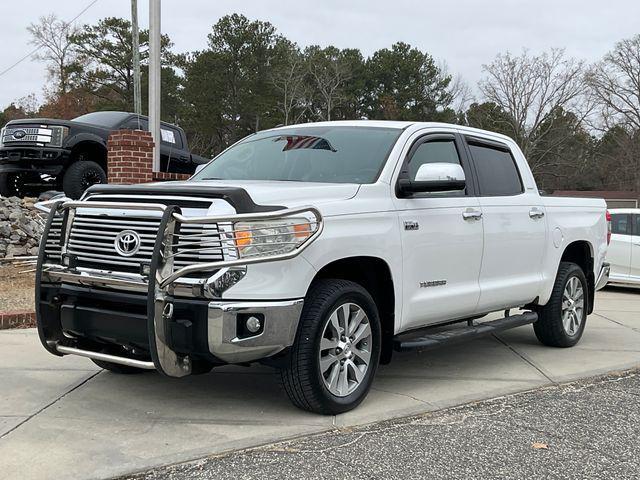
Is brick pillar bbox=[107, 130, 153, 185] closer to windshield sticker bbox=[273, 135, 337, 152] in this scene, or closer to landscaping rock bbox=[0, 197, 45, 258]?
landscaping rock bbox=[0, 197, 45, 258]

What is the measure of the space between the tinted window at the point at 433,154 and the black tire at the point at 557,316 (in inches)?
71.4

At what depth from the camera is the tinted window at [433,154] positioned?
16.7ft

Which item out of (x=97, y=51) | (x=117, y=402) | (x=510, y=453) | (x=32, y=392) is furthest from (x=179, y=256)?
(x=97, y=51)

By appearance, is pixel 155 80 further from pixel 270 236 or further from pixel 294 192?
pixel 270 236

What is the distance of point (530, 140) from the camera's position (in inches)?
2142

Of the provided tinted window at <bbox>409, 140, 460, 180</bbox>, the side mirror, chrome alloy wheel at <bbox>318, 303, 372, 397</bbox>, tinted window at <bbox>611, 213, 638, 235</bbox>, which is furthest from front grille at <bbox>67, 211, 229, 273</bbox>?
tinted window at <bbox>611, 213, 638, 235</bbox>

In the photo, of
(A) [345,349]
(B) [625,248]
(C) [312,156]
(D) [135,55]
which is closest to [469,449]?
(A) [345,349]

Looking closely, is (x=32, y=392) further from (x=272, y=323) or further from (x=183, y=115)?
(x=183, y=115)

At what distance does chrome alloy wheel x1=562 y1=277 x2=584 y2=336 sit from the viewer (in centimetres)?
659

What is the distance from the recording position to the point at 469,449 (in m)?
3.83

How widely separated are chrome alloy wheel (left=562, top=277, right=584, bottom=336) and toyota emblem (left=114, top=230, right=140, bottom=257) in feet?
14.1

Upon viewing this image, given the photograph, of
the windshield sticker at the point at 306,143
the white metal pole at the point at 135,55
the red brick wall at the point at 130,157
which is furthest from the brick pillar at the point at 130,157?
the white metal pole at the point at 135,55

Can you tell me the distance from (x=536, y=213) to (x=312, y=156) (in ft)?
7.35

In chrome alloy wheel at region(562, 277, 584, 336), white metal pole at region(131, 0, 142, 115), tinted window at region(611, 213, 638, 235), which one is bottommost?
chrome alloy wheel at region(562, 277, 584, 336)
